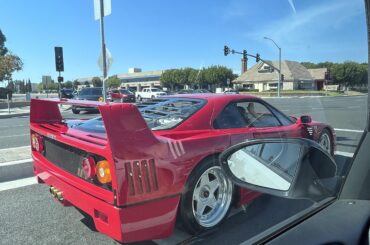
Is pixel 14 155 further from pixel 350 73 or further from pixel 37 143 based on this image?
pixel 350 73

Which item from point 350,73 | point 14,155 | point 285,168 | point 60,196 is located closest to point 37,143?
point 60,196

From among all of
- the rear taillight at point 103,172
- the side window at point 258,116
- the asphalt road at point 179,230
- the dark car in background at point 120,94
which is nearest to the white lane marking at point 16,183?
the asphalt road at point 179,230

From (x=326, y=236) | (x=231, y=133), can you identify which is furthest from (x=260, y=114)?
(x=326, y=236)

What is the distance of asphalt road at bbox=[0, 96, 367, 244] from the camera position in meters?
1.44

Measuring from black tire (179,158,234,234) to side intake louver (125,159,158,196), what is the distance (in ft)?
→ 1.31

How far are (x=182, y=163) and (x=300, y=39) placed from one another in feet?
4.56

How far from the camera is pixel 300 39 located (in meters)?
1.44

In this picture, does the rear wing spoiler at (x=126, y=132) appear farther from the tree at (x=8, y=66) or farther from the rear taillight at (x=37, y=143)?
the tree at (x=8, y=66)

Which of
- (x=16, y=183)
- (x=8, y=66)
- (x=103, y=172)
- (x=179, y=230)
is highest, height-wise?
(x=8, y=66)

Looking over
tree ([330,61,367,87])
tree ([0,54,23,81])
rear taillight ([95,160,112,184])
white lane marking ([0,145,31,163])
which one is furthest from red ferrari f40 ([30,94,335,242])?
tree ([0,54,23,81])

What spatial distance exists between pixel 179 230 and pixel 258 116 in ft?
3.76

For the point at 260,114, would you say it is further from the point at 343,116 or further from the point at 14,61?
the point at 14,61

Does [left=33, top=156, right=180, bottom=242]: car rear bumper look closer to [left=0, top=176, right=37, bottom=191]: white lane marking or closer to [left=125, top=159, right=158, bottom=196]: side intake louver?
[left=125, top=159, right=158, bottom=196]: side intake louver

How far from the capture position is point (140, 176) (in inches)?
88.6
